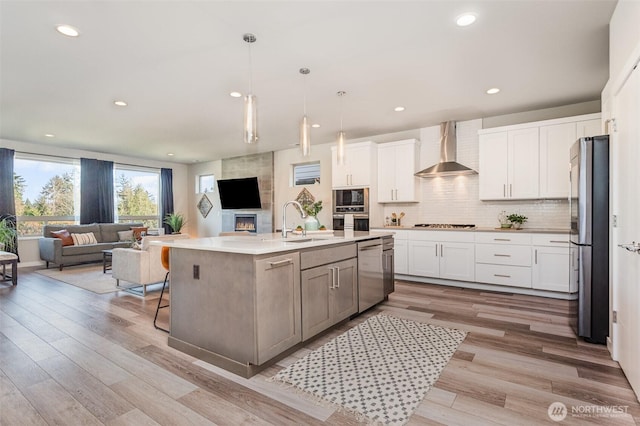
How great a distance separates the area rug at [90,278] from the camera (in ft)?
15.8

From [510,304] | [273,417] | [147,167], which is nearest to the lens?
[273,417]

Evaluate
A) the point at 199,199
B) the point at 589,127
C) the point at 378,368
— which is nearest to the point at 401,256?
the point at 589,127

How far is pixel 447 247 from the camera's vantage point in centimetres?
490

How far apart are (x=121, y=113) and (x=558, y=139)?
20.5 feet

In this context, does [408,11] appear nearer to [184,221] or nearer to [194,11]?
[194,11]

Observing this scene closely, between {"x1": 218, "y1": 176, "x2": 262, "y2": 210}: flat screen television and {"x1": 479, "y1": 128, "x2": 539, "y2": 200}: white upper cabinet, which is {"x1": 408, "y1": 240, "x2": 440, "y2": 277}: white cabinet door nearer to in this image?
{"x1": 479, "y1": 128, "x2": 539, "y2": 200}: white upper cabinet

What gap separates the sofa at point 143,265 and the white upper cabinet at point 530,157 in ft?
15.6

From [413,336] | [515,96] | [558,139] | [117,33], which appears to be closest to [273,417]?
[413,336]

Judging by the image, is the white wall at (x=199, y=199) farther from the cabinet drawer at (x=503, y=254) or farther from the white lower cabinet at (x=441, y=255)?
the cabinet drawer at (x=503, y=254)

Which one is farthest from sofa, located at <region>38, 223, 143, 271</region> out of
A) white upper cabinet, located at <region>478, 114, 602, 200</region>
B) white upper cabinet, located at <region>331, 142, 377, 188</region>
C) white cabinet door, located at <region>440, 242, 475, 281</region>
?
white upper cabinet, located at <region>478, 114, 602, 200</region>

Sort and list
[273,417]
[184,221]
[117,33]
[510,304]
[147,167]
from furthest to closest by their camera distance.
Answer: [184,221], [147,167], [510,304], [117,33], [273,417]

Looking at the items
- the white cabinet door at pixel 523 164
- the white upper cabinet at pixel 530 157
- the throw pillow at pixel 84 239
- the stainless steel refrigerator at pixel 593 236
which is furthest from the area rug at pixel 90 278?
the white cabinet door at pixel 523 164

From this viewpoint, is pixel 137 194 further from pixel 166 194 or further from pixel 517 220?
pixel 517 220

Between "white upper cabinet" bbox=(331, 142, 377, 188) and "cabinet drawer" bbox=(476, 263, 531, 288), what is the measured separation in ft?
7.55
